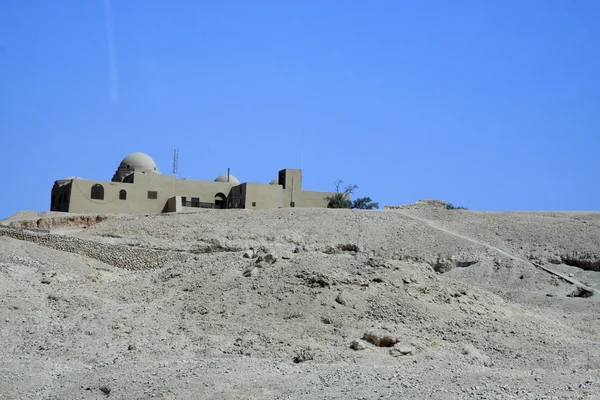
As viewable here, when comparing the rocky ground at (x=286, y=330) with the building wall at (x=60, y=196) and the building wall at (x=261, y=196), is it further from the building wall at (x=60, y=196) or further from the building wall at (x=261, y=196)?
the building wall at (x=261, y=196)

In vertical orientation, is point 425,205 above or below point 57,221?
above

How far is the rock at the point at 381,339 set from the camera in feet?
47.4

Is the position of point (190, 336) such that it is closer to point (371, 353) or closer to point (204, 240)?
point (371, 353)

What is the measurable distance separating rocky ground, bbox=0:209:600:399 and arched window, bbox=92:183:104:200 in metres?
11.5

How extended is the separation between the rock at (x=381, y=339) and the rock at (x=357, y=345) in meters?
0.28

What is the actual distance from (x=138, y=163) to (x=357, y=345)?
28911mm

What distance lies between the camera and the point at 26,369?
13875 mm

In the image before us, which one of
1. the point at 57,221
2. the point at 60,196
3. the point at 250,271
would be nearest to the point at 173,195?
the point at 60,196

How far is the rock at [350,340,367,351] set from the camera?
46.5 feet

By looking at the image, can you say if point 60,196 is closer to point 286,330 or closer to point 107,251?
point 107,251

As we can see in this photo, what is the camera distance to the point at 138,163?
136 feet

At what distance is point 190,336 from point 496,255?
13.4 m

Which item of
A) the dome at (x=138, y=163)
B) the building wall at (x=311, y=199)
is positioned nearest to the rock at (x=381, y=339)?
the building wall at (x=311, y=199)

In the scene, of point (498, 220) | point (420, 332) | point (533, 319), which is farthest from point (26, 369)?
point (498, 220)
